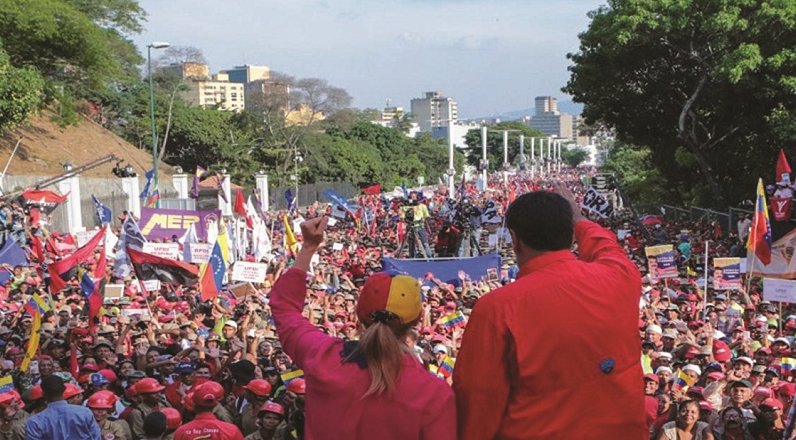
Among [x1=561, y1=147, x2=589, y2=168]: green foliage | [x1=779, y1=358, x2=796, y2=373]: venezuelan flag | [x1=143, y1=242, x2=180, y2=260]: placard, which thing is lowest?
[x1=779, y1=358, x2=796, y2=373]: venezuelan flag

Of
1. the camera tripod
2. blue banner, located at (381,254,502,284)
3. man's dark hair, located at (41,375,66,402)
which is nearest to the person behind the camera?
man's dark hair, located at (41,375,66,402)

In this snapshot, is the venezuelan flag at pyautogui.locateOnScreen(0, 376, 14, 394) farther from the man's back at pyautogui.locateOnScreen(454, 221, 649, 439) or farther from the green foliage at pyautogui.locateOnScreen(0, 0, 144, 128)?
the green foliage at pyautogui.locateOnScreen(0, 0, 144, 128)

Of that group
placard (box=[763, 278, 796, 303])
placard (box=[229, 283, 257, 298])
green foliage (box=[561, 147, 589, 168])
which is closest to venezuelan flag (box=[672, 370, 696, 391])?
placard (box=[763, 278, 796, 303])

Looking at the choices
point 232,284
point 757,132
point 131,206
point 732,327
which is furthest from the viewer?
point 131,206

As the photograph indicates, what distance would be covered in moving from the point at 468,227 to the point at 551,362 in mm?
26691

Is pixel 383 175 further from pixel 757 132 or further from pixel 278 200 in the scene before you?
pixel 757 132

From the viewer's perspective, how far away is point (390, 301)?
2484 mm

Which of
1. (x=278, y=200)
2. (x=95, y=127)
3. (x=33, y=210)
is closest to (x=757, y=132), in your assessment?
(x=33, y=210)

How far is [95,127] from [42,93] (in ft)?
48.0

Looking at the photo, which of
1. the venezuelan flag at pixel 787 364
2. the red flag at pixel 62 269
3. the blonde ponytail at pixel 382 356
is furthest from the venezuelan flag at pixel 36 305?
the blonde ponytail at pixel 382 356

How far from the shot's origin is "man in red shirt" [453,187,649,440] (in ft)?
7.48

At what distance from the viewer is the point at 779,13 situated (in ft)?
82.7

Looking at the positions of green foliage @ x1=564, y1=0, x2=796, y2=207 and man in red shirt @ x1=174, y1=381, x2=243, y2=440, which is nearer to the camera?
man in red shirt @ x1=174, y1=381, x2=243, y2=440

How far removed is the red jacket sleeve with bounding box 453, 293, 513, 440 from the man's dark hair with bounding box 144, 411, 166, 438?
3.24 m
